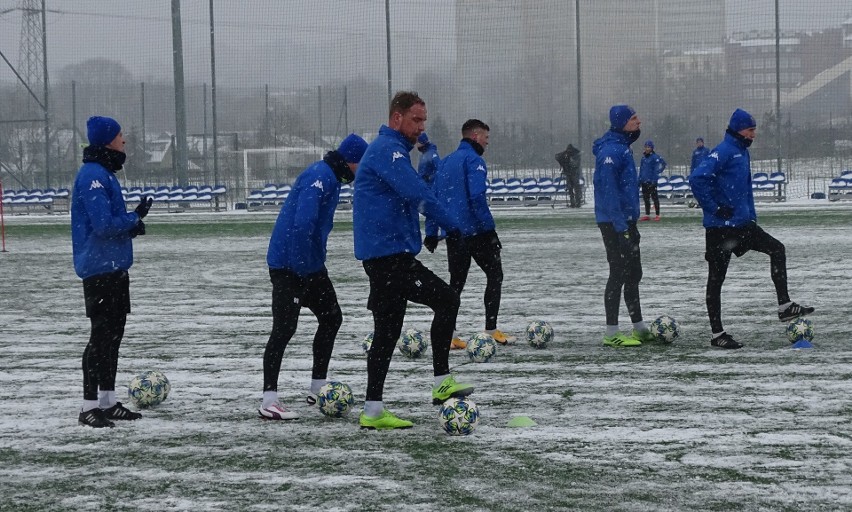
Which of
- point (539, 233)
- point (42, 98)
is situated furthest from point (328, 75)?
point (539, 233)

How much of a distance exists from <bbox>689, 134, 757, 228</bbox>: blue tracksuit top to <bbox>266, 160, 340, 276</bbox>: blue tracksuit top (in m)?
3.98

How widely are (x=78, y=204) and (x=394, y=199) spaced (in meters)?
2.10

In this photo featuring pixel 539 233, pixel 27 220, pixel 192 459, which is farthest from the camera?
pixel 27 220

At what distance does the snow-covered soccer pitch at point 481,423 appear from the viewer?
5934 mm

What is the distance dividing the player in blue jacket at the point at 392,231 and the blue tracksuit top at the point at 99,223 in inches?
60.3

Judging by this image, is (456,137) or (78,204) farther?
(456,137)

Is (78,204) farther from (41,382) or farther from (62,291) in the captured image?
(62,291)

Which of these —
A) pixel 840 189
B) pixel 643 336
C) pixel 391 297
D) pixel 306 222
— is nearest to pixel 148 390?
pixel 306 222

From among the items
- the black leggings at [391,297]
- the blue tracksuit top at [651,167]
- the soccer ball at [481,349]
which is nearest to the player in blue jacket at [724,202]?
the soccer ball at [481,349]

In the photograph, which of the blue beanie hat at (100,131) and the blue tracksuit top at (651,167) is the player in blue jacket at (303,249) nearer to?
the blue beanie hat at (100,131)

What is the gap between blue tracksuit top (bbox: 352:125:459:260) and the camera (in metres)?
7.31

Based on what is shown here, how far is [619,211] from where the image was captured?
34.9 ft

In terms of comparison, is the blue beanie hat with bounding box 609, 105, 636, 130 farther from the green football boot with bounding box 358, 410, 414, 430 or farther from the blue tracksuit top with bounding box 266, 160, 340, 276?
the green football boot with bounding box 358, 410, 414, 430

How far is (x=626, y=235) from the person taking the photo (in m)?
10.7
